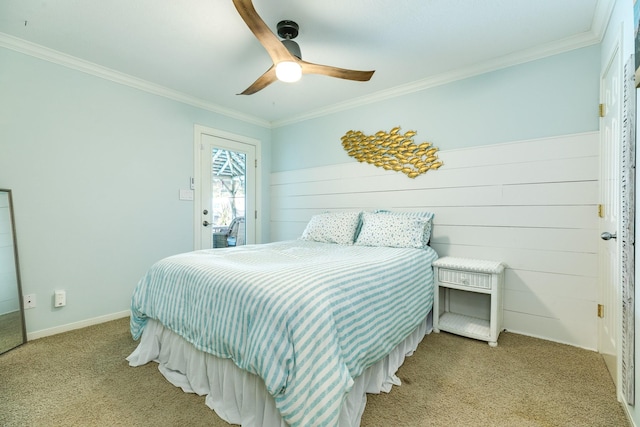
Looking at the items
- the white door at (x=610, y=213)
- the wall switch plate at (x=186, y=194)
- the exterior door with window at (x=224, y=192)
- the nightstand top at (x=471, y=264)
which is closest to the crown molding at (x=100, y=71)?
the exterior door with window at (x=224, y=192)

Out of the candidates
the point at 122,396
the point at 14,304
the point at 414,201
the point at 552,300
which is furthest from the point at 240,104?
the point at 552,300

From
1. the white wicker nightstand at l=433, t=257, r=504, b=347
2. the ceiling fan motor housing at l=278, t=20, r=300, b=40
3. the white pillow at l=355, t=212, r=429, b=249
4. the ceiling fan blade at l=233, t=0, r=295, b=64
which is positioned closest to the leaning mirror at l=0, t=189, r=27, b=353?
the ceiling fan blade at l=233, t=0, r=295, b=64

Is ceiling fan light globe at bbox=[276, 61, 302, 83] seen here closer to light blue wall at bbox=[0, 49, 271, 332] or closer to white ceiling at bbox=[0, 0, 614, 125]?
white ceiling at bbox=[0, 0, 614, 125]

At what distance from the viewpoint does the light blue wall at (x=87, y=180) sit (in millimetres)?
2320

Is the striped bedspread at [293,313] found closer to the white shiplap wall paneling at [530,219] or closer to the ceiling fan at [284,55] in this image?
the white shiplap wall paneling at [530,219]

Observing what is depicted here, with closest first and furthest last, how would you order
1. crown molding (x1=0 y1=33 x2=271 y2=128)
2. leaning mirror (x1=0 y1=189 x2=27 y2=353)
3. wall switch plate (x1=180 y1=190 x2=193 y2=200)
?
leaning mirror (x1=0 y1=189 x2=27 y2=353)
crown molding (x1=0 y1=33 x2=271 y2=128)
wall switch plate (x1=180 y1=190 x2=193 y2=200)

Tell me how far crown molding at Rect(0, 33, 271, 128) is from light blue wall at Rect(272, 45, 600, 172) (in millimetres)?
1618

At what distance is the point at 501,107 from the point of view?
2.54 m

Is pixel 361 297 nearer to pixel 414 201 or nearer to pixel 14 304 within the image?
pixel 414 201

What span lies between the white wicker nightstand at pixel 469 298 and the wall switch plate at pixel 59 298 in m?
3.10

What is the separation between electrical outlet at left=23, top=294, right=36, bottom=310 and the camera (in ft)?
7.61

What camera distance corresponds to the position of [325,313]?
1.26 m

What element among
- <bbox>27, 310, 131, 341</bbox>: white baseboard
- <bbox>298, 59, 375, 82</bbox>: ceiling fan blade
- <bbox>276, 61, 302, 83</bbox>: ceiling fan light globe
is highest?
<bbox>298, 59, 375, 82</bbox>: ceiling fan blade

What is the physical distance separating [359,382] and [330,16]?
222 cm
